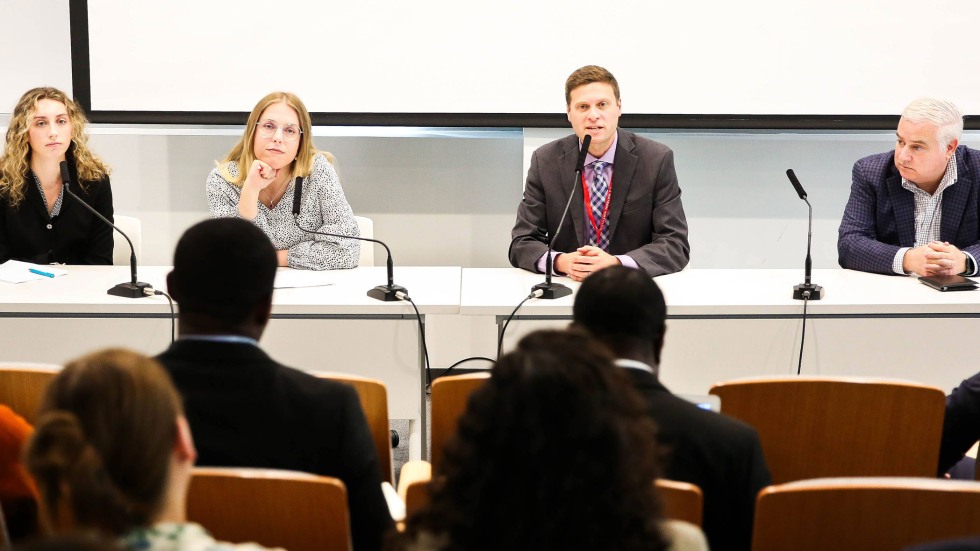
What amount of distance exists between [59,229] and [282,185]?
822 mm

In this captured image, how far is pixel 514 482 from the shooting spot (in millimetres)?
1071

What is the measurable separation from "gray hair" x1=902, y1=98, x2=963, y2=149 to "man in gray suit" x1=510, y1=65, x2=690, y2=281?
820mm

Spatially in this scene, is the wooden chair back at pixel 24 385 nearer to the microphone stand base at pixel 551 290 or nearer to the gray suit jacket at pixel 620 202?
the microphone stand base at pixel 551 290

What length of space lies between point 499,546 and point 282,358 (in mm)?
2008

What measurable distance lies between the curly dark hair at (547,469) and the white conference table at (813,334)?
183 centimetres

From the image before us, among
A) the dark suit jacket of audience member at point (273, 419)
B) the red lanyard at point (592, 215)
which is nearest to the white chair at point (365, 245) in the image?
the red lanyard at point (592, 215)

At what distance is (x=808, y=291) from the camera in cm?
302

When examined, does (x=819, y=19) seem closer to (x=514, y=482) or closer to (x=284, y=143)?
(x=284, y=143)

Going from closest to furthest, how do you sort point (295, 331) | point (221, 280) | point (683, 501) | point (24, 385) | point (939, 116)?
point (683, 501), point (221, 280), point (24, 385), point (295, 331), point (939, 116)

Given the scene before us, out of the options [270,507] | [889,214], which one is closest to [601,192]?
[889,214]

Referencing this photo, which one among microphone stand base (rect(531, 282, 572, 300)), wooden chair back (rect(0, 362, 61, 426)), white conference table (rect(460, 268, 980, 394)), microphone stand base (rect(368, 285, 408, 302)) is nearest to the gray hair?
white conference table (rect(460, 268, 980, 394))

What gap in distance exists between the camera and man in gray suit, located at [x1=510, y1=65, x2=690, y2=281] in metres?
3.48

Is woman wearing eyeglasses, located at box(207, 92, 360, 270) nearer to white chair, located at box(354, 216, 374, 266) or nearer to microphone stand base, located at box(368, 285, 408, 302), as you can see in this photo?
white chair, located at box(354, 216, 374, 266)

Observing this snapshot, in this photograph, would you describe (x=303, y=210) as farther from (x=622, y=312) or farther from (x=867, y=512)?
(x=867, y=512)
